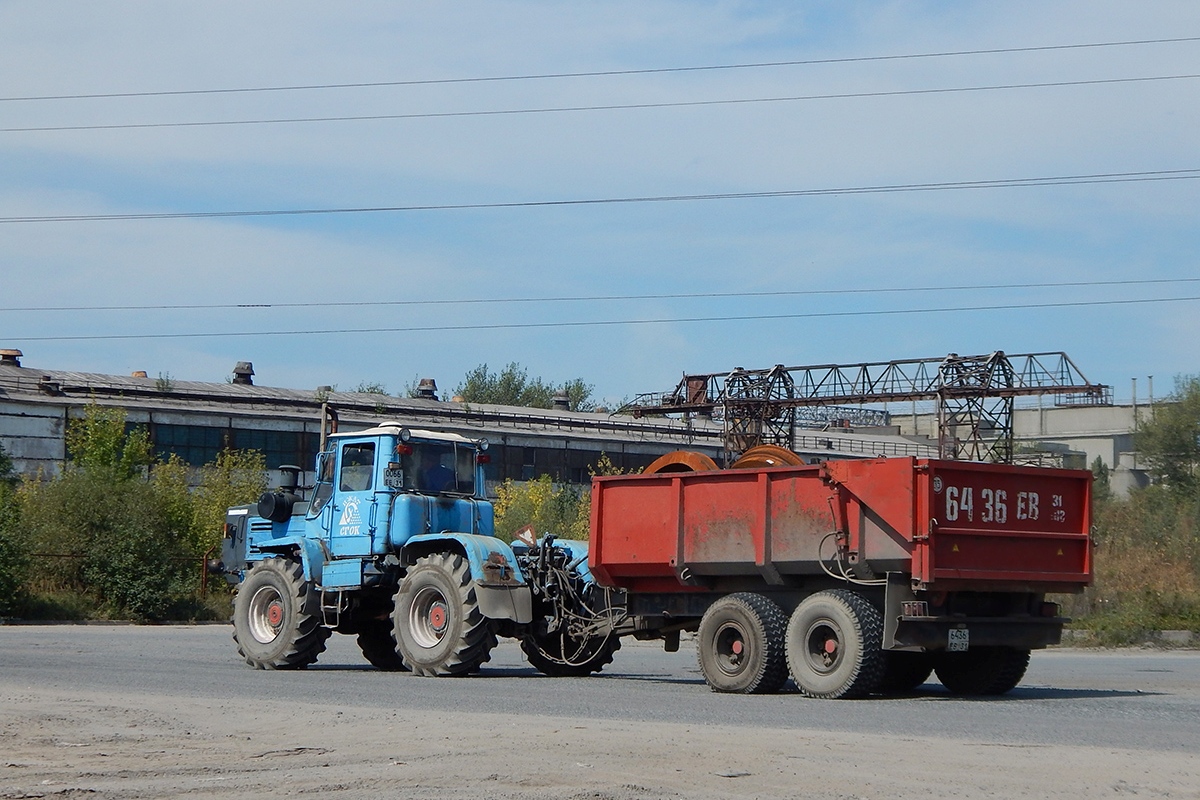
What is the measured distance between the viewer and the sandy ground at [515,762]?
863cm

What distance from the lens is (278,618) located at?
19.5 metres

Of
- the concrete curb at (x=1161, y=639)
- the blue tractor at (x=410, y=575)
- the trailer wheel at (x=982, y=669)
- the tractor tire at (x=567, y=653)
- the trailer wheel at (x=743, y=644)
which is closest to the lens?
the trailer wheel at (x=743, y=644)

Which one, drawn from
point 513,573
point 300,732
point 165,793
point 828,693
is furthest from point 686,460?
point 165,793

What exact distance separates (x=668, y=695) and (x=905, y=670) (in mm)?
2689

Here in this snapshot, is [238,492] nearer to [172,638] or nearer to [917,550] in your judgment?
[172,638]

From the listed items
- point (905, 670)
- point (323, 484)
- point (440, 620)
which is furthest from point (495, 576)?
point (905, 670)

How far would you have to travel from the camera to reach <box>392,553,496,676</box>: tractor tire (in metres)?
17.5

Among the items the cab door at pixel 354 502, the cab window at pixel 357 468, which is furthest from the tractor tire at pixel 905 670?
the cab window at pixel 357 468

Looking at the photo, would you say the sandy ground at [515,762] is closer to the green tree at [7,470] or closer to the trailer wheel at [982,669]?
the trailer wheel at [982,669]

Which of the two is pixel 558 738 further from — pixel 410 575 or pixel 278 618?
pixel 278 618

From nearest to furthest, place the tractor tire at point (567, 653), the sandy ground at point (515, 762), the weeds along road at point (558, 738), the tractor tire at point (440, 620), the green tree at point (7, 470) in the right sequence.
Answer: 1. the sandy ground at point (515, 762)
2. the weeds along road at point (558, 738)
3. the tractor tire at point (440, 620)
4. the tractor tire at point (567, 653)
5. the green tree at point (7, 470)

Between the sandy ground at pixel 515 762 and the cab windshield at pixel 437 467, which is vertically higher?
the cab windshield at pixel 437 467

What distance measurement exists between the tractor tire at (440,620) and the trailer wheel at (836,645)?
13.2ft

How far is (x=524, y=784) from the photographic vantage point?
8.79 meters
